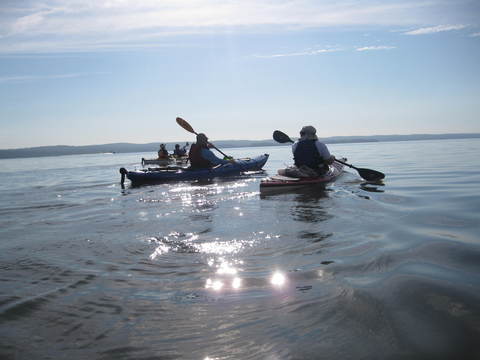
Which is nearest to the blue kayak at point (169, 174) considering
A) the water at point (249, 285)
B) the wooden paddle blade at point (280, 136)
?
the wooden paddle blade at point (280, 136)

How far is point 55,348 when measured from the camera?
2.60 meters

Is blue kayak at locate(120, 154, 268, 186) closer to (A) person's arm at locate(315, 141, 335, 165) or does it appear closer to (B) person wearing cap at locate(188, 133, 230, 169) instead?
(B) person wearing cap at locate(188, 133, 230, 169)

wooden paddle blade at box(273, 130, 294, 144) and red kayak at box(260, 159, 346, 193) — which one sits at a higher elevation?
wooden paddle blade at box(273, 130, 294, 144)

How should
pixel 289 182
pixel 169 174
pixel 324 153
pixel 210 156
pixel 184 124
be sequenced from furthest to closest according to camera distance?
pixel 184 124 → pixel 210 156 → pixel 169 174 → pixel 324 153 → pixel 289 182

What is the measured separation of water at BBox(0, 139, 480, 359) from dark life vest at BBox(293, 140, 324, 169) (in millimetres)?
3993

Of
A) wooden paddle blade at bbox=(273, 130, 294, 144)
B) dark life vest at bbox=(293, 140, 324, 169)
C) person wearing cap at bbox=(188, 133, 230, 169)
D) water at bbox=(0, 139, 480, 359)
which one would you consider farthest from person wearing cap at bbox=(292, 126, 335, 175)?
person wearing cap at bbox=(188, 133, 230, 169)

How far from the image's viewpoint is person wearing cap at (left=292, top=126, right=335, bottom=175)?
11.1 metres

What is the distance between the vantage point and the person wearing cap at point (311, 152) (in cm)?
1109

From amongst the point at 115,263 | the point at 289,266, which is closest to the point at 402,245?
the point at 289,266

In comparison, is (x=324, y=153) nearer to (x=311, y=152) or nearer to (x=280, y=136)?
(x=311, y=152)

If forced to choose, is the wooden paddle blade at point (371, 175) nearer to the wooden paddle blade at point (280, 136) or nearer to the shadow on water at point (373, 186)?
the shadow on water at point (373, 186)

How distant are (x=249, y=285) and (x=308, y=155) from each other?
8238 mm

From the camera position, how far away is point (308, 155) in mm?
11445

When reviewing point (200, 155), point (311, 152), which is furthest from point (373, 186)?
point (200, 155)
